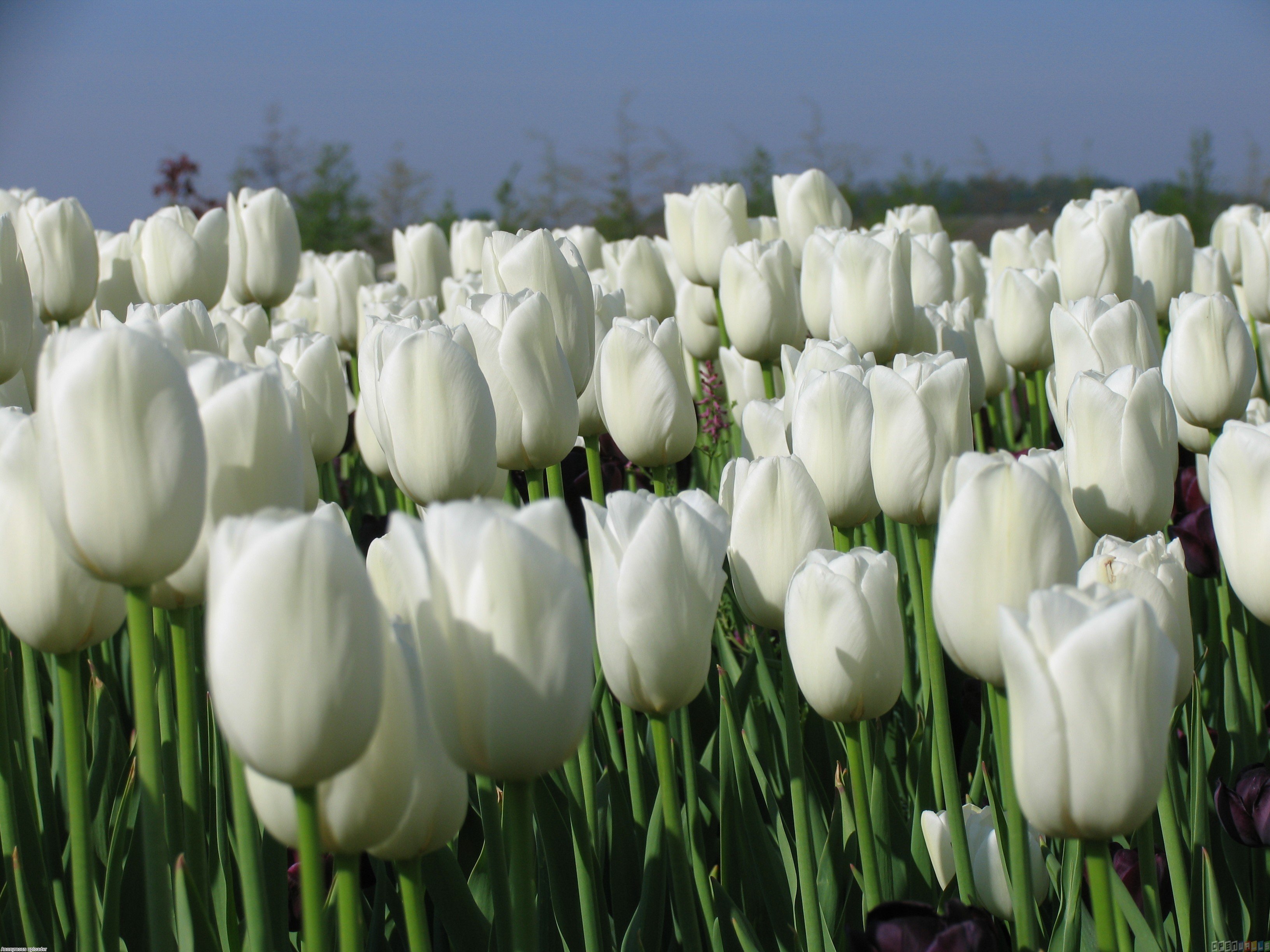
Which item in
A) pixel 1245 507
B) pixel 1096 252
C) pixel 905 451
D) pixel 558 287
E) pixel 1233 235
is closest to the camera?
pixel 1245 507

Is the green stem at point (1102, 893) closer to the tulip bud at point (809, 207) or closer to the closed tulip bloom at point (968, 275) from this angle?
the tulip bud at point (809, 207)

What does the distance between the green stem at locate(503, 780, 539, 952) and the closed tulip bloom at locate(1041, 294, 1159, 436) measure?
1424 mm

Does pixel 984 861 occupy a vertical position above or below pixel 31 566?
below

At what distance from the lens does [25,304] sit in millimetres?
2016

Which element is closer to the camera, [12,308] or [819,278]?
[12,308]

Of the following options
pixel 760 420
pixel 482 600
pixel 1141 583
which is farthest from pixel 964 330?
pixel 482 600

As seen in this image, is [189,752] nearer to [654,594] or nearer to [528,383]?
[654,594]

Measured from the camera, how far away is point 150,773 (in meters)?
1.03

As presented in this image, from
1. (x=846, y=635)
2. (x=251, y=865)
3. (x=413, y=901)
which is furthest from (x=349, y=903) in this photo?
(x=846, y=635)

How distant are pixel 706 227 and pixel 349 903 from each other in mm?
2968

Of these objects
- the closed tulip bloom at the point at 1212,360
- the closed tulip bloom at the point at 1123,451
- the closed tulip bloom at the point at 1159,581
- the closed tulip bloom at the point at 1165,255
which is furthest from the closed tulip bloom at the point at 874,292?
the closed tulip bloom at the point at 1165,255

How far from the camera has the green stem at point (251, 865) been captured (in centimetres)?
108

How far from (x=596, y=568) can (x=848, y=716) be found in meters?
0.38

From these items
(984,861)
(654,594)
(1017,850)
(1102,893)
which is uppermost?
(654,594)
